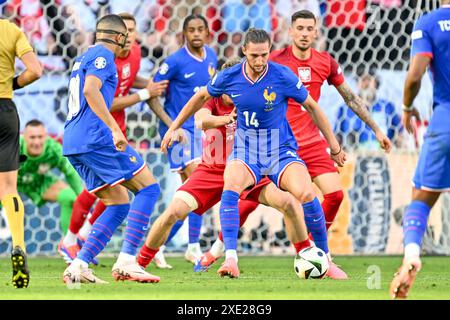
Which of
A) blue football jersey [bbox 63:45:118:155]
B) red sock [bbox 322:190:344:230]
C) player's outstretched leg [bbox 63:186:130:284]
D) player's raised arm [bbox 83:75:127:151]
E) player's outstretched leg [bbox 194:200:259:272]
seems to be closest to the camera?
player's raised arm [bbox 83:75:127:151]

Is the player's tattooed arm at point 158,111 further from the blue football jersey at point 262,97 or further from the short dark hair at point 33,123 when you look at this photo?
the blue football jersey at point 262,97

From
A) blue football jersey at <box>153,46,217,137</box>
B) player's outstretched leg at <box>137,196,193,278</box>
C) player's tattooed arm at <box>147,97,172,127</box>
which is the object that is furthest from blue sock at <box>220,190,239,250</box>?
blue football jersey at <box>153,46,217,137</box>

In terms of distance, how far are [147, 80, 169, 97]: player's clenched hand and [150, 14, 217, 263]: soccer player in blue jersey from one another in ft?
0.76

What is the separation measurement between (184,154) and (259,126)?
2.34 meters

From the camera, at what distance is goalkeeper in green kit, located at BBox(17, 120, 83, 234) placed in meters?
10.9

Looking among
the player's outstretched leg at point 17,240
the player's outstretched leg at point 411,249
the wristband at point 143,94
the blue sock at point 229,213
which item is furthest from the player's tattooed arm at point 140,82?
the player's outstretched leg at point 411,249

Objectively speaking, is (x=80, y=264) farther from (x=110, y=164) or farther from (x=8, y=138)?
(x=8, y=138)

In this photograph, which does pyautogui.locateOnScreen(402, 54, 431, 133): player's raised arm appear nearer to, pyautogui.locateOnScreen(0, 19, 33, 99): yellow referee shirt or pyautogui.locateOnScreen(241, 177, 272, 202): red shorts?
pyautogui.locateOnScreen(241, 177, 272, 202): red shorts

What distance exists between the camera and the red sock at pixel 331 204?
9273 mm

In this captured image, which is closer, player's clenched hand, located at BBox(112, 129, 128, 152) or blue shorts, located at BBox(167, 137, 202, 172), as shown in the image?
player's clenched hand, located at BBox(112, 129, 128, 152)

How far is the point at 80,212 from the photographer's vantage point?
10.2 meters

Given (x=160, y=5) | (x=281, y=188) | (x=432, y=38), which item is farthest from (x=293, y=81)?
(x=160, y=5)

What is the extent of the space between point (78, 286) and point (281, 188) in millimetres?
1779
